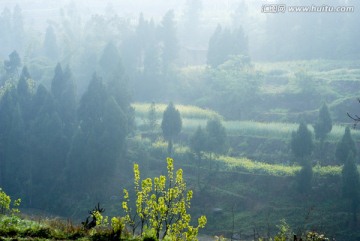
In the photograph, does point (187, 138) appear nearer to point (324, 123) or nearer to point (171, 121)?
point (171, 121)

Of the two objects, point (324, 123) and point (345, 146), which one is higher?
point (324, 123)

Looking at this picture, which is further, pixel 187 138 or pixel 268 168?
pixel 187 138

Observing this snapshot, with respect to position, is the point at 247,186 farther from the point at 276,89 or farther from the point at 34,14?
the point at 34,14

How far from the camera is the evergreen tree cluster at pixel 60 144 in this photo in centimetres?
3325

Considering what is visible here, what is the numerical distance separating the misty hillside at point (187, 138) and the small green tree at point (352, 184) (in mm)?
61

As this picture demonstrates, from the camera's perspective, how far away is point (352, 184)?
2678cm

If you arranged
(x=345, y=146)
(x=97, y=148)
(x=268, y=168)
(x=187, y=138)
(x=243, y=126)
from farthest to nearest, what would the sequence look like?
(x=187, y=138)
(x=243, y=126)
(x=97, y=148)
(x=268, y=168)
(x=345, y=146)

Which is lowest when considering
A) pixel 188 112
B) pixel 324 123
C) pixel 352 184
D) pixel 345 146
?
pixel 352 184

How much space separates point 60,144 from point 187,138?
1107 centimetres

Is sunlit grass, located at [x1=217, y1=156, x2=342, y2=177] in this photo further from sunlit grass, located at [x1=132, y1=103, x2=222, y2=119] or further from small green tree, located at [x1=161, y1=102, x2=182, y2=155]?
sunlit grass, located at [x1=132, y1=103, x2=222, y2=119]

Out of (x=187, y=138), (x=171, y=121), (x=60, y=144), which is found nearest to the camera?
(x=60, y=144)

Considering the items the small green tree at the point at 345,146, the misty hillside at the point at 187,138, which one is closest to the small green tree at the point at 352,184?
the misty hillside at the point at 187,138

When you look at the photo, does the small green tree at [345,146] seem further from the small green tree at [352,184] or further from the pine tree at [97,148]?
the pine tree at [97,148]

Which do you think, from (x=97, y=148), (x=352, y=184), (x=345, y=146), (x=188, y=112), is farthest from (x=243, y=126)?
(x=352, y=184)
